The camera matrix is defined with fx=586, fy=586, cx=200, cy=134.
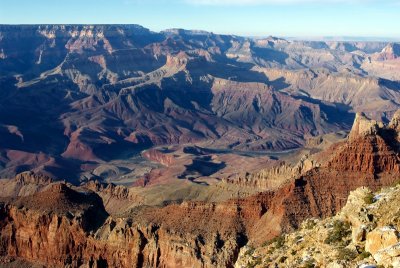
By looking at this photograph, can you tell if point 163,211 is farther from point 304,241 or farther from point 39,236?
point 304,241

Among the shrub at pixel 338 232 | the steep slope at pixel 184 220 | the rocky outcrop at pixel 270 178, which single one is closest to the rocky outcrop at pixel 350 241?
the shrub at pixel 338 232

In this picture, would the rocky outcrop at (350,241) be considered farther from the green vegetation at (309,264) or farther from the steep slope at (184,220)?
the steep slope at (184,220)

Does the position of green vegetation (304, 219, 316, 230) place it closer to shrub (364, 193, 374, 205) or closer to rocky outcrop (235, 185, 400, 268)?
rocky outcrop (235, 185, 400, 268)

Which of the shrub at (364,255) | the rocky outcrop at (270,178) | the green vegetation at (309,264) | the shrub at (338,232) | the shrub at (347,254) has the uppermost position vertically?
the shrub at (364,255)

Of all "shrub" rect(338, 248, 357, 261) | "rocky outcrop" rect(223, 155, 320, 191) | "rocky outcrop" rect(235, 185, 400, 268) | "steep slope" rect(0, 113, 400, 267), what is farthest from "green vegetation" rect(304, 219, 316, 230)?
"rocky outcrop" rect(223, 155, 320, 191)

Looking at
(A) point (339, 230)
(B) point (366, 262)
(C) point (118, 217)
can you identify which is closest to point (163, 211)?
(C) point (118, 217)

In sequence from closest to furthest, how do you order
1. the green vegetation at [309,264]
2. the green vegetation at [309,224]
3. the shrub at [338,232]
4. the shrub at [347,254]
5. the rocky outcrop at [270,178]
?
the shrub at [347,254]
the green vegetation at [309,264]
the shrub at [338,232]
the green vegetation at [309,224]
the rocky outcrop at [270,178]

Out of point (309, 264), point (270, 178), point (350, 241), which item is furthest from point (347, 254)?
point (270, 178)

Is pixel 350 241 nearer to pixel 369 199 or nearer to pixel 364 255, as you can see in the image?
pixel 364 255
